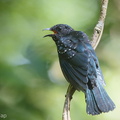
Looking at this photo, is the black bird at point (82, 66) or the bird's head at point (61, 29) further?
the bird's head at point (61, 29)

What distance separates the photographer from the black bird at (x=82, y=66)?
3473 millimetres

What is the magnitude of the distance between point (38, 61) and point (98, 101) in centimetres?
76

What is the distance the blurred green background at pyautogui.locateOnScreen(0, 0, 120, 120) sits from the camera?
3652 millimetres

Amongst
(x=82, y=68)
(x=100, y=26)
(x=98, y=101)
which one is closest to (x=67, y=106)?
(x=98, y=101)

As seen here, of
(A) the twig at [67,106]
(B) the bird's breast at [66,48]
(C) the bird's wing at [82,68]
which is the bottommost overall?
(A) the twig at [67,106]

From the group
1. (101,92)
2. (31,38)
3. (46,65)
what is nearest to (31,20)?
(31,38)

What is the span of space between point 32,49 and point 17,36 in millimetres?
200

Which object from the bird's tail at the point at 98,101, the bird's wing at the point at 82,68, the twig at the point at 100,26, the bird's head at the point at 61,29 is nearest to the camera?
the bird's tail at the point at 98,101

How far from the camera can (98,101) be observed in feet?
11.4

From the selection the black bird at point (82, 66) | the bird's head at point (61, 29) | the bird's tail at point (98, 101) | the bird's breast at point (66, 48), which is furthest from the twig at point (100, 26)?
the bird's tail at point (98, 101)

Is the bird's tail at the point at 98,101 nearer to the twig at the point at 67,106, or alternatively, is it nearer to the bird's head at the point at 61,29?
the twig at the point at 67,106

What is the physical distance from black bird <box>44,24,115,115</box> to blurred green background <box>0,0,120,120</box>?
134mm

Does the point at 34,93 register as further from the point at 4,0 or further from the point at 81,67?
the point at 4,0

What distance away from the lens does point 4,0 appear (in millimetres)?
4008
